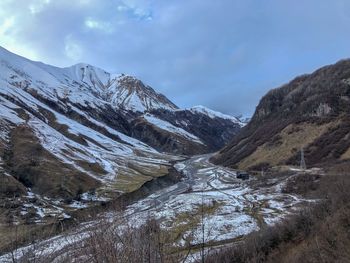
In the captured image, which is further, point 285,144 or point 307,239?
point 285,144

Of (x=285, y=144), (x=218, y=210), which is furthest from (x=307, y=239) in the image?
(x=285, y=144)

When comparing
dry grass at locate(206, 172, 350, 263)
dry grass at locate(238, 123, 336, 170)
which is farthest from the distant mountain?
dry grass at locate(206, 172, 350, 263)

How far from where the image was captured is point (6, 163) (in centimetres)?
15275

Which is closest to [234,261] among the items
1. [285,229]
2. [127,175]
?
[285,229]

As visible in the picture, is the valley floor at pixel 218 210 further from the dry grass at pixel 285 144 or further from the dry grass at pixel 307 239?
the dry grass at pixel 285 144

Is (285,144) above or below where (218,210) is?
above

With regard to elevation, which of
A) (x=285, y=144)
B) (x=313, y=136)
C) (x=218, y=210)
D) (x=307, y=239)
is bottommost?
(x=307, y=239)

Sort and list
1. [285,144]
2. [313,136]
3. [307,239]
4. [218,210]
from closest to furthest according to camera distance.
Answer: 1. [307,239]
2. [218,210]
3. [313,136]
4. [285,144]

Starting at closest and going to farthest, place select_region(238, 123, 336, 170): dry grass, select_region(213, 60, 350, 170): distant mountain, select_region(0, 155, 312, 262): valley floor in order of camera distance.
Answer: select_region(0, 155, 312, 262): valley floor
select_region(213, 60, 350, 170): distant mountain
select_region(238, 123, 336, 170): dry grass

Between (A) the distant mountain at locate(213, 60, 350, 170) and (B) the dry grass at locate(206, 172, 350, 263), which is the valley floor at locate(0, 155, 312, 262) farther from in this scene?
(A) the distant mountain at locate(213, 60, 350, 170)

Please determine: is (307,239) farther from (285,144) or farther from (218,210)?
(285,144)

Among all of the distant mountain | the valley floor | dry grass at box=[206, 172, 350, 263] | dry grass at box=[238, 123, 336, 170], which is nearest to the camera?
dry grass at box=[206, 172, 350, 263]

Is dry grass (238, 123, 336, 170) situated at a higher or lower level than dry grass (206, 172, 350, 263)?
higher

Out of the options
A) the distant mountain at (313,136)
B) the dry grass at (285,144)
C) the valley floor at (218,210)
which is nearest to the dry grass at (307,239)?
the valley floor at (218,210)
